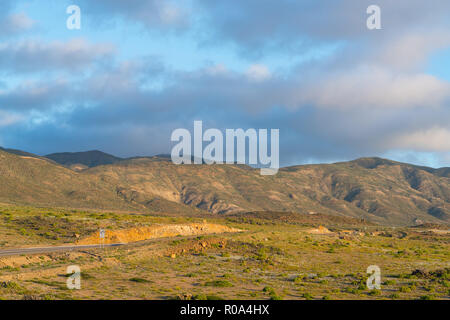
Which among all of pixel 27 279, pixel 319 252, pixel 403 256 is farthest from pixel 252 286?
pixel 403 256

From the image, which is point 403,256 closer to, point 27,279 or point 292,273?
point 292,273

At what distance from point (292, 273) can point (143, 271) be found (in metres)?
13.6

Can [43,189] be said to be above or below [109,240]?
above
